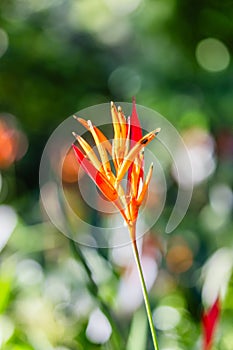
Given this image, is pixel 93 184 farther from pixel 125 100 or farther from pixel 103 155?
pixel 103 155

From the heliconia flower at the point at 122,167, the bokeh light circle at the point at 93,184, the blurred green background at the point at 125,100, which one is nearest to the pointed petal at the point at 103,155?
the heliconia flower at the point at 122,167

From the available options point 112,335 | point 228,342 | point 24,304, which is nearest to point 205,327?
point 112,335

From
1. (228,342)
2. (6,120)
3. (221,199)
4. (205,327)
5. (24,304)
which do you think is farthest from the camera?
(6,120)

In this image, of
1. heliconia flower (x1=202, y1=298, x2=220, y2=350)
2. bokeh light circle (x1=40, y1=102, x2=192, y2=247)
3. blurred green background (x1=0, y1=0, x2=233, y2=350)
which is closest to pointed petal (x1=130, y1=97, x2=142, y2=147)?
heliconia flower (x1=202, y1=298, x2=220, y2=350)

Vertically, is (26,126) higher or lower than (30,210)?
higher

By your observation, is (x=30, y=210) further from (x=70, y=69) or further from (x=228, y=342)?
(x=228, y=342)

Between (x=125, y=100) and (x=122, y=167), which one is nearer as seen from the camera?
(x=122, y=167)

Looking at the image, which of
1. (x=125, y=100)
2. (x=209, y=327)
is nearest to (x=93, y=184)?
(x=125, y=100)

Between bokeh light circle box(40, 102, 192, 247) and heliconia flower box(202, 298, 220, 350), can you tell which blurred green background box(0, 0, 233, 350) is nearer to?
bokeh light circle box(40, 102, 192, 247)
